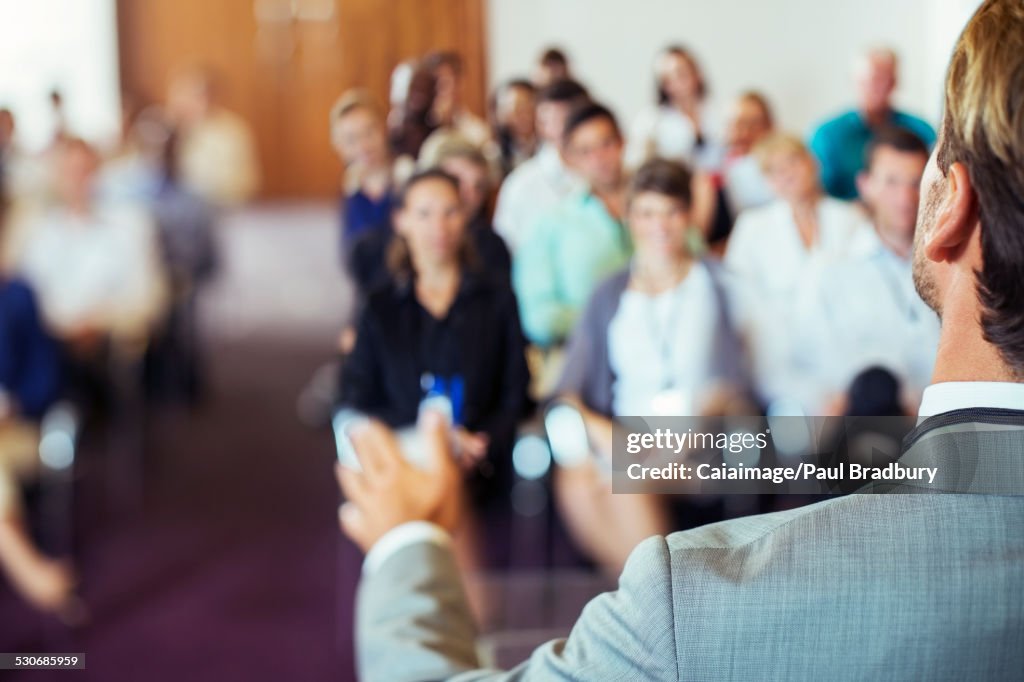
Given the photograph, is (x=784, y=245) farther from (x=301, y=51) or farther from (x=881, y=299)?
(x=301, y=51)

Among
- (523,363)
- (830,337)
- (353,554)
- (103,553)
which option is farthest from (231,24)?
(103,553)

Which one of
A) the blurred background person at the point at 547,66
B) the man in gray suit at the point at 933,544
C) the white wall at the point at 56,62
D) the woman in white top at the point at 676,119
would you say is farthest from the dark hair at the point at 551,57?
the man in gray suit at the point at 933,544

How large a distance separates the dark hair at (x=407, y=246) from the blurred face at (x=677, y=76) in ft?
0.83

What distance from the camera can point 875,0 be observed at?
3.36 ft

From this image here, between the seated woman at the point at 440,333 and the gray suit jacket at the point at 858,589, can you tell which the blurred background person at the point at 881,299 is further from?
→ the gray suit jacket at the point at 858,589

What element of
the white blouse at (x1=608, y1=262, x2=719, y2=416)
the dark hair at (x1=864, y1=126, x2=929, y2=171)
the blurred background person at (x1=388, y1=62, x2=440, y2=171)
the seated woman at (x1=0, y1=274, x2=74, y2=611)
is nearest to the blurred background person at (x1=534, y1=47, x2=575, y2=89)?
the blurred background person at (x1=388, y1=62, x2=440, y2=171)

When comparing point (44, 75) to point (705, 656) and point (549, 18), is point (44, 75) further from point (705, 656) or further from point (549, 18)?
point (705, 656)

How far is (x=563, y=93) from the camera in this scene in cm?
102

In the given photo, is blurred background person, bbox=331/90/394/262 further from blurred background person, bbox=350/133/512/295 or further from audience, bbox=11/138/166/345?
audience, bbox=11/138/166/345

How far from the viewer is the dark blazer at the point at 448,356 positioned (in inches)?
37.3

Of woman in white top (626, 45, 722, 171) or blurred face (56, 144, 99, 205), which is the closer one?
woman in white top (626, 45, 722, 171)

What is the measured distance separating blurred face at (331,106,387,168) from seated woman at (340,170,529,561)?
5 centimetres

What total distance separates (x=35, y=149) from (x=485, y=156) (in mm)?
492

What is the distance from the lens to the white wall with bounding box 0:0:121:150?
39.7 inches
